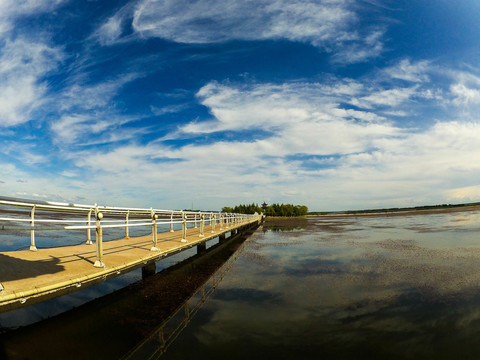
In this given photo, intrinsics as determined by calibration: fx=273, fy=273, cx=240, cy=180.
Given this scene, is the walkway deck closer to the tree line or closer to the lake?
the lake

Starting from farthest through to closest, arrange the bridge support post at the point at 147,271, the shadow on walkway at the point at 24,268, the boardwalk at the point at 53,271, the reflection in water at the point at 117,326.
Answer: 1. the bridge support post at the point at 147,271
2. the shadow on walkway at the point at 24,268
3. the reflection in water at the point at 117,326
4. the boardwalk at the point at 53,271

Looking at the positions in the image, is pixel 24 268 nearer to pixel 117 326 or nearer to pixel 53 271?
pixel 53 271

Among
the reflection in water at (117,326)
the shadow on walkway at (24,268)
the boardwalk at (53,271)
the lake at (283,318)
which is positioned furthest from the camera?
the shadow on walkway at (24,268)

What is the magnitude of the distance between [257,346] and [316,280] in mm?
4188

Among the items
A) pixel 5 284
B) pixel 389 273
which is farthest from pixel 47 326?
pixel 389 273

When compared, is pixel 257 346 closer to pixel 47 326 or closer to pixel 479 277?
pixel 47 326

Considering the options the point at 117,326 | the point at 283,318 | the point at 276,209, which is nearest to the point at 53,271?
the point at 117,326

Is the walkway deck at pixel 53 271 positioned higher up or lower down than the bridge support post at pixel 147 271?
higher up

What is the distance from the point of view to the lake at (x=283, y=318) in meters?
3.96

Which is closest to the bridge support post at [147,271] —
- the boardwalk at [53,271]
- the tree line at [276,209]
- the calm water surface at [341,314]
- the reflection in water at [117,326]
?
the reflection in water at [117,326]

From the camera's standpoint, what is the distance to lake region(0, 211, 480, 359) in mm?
3957

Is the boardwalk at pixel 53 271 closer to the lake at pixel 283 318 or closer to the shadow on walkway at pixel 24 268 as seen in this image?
the shadow on walkway at pixel 24 268

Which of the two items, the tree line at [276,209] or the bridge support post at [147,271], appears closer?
the bridge support post at [147,271]

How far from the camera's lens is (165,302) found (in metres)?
5.90
